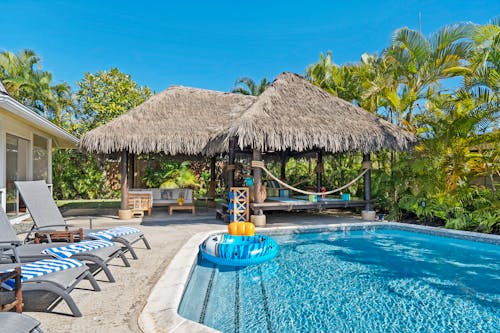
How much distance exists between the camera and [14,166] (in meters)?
8.15

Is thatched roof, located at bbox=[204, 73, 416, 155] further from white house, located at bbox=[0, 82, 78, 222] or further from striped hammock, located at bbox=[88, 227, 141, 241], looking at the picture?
white house, located at bbox=[0, 82, 78, 222]

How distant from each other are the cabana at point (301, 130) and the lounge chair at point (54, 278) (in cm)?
457

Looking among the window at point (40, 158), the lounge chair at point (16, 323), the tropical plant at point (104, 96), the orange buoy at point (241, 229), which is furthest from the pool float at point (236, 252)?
the tropical plant at point (104, 96)

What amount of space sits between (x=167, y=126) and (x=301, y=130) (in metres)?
4.28

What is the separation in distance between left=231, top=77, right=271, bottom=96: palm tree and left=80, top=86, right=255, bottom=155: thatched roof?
284 inches

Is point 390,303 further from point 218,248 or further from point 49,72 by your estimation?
point 49,72

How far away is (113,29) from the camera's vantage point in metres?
16.5

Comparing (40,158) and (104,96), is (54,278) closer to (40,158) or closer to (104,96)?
(40,158)

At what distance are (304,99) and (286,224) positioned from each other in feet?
12.1

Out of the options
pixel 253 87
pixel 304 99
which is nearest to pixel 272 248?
pixel 304 99

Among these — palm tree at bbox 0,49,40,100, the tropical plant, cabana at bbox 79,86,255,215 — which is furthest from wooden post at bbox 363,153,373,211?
palm tree at bbox 0,49,40,100

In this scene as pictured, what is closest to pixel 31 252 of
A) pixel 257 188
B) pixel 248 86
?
pixel 257 188

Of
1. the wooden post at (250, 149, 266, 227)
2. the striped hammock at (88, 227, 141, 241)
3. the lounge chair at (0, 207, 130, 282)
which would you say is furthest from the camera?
the wooden post at (250, 149, 266, 227)

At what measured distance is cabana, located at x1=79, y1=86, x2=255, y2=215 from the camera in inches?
335
